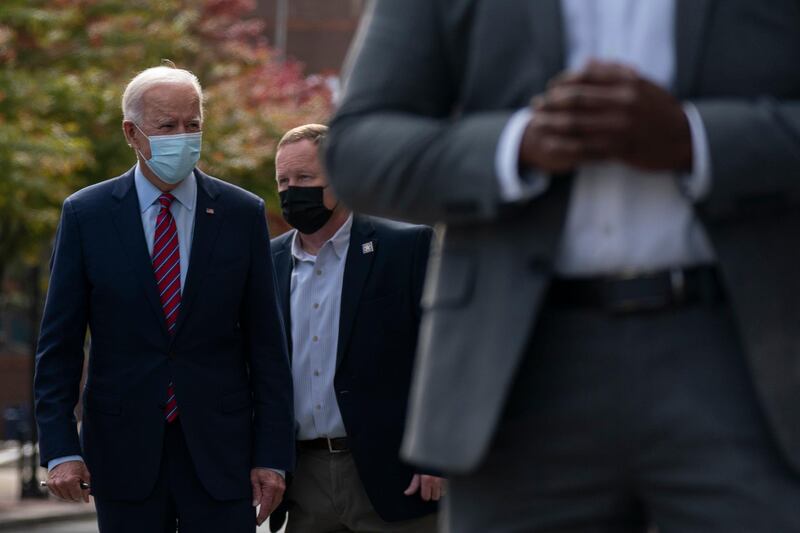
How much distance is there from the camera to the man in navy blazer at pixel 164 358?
5.63 m

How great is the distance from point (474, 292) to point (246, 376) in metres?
3.35

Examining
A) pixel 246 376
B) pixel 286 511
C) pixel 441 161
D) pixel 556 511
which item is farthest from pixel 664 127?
pixel 286 511

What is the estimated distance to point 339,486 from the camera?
613 centimetres

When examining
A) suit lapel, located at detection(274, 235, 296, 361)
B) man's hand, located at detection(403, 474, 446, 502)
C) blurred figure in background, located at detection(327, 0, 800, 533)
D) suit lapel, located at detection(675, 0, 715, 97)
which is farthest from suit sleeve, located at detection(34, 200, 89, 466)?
suit lapel, located at detection(675, 0, 715, 97)

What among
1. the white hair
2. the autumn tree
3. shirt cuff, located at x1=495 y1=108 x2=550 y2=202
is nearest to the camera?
shirt cuff, located at x1=495 y1=108 x2=550 y2=202

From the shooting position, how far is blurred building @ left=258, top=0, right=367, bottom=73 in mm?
55562

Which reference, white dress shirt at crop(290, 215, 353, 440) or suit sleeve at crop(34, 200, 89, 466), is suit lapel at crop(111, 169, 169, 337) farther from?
white dress shirt at crop(290, 215, 353, 440)

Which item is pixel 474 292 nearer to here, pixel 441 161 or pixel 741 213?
pixel 441 161

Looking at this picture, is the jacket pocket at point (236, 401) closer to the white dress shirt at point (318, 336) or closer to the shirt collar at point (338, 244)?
the white dress shirt at point (318, 336)

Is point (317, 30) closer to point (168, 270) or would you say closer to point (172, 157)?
point (172, 157)

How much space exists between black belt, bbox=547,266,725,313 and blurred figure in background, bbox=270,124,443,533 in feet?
11.7

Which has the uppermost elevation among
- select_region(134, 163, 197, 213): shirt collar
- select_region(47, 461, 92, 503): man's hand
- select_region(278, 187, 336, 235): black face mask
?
select_region(134, 163, 197, 213): shirt collar

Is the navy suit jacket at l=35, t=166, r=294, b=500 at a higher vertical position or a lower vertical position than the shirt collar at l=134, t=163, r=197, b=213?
lower

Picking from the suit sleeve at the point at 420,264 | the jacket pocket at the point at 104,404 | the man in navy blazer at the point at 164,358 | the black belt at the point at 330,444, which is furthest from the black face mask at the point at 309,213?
the jacket pocket at the point at 104,404
